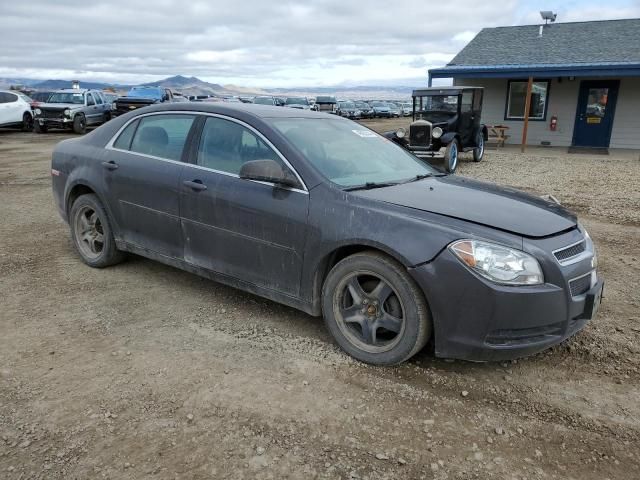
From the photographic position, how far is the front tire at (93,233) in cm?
496

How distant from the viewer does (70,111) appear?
21328 millimetres

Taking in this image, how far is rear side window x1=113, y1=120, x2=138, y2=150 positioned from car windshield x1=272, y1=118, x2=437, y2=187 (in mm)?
1573

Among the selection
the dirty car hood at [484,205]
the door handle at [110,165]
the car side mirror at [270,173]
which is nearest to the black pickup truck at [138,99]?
the door handle at [110,165]

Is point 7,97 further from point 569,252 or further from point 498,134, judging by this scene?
point 569,252

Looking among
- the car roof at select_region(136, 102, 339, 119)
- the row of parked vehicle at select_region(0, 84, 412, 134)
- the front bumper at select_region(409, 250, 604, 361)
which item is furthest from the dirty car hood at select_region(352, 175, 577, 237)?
the row of parked vehicle at select_region(0, 84, 412, 134)

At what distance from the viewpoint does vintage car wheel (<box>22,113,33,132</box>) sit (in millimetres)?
22344

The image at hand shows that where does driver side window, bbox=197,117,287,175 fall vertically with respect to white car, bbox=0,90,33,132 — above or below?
above

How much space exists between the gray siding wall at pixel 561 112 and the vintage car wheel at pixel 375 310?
58.5ft

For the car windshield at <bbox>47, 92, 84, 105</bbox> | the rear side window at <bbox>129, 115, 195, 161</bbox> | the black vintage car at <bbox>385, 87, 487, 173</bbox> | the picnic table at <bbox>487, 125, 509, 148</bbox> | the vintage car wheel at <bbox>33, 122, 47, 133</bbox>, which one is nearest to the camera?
the rear side window at <bbox>129, 115, 195, 161</bbox>

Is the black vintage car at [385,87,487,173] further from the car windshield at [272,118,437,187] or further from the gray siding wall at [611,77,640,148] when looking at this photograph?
the car windshield at [272,118,437,187]

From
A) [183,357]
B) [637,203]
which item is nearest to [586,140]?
[637,203]

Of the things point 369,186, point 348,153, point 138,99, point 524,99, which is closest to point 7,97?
point 138,99

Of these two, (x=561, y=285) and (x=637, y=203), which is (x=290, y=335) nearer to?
(x=561, y=285)

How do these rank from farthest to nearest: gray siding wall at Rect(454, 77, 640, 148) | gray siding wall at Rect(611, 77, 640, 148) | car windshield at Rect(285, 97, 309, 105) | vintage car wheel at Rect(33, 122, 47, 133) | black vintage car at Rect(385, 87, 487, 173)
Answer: car windshield at Rect(285, 97, 309, 105) → vintage car wheel at Rect(33, 122, 47, 133) → gray siding wall at Rect(454, 77, 640, 148) → gray siding wall at Rect(611, 77, 640, 148) → black vintage car at Rect(385, 87, 487, 173)
